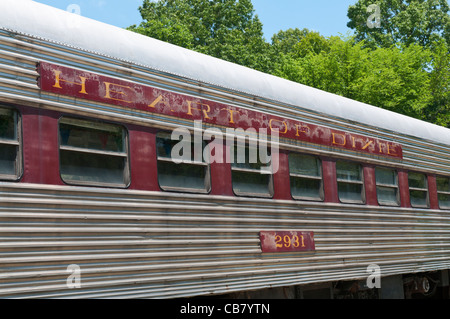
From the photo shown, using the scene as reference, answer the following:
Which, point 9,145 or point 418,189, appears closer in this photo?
point 9,145

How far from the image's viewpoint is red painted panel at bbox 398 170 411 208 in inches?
408

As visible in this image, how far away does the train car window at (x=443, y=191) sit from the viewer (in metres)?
11.5

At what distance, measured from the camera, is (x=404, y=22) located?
118 feet

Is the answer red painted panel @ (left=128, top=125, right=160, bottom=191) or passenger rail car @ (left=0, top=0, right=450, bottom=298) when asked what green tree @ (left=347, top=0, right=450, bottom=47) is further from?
red painted panel @ (left=128, top=125, right=160, bottom=191)

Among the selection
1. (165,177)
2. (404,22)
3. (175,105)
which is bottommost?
(165,177)

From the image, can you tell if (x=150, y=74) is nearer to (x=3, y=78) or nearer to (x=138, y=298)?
(x=3, y=78)

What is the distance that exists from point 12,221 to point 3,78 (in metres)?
1.16

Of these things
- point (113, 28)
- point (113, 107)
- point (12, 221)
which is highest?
point (113, 28)

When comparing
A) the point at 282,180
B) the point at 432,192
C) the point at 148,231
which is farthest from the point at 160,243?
the point at 432,192

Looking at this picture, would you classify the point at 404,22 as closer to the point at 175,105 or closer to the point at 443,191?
the point at 443,191

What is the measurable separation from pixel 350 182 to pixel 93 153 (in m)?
4.58

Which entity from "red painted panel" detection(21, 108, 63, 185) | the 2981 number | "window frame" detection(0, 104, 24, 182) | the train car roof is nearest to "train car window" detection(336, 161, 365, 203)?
the train car roof
